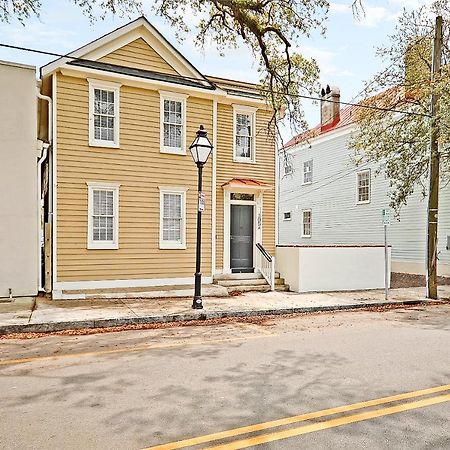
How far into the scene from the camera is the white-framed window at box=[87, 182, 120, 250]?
12.1 meters

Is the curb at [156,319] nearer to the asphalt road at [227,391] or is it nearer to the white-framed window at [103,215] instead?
the asphalt road at [227,391]

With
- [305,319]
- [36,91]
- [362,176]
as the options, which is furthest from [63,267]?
[362,176]

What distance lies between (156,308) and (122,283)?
8.30 ft

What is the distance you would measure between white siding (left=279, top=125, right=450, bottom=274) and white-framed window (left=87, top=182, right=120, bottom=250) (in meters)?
8.08

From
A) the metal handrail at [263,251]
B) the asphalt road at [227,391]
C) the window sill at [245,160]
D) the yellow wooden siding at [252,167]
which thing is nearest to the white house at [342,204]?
the yellow wooden siding at [252,167]

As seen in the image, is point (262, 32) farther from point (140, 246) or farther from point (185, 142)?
point (140, 246)

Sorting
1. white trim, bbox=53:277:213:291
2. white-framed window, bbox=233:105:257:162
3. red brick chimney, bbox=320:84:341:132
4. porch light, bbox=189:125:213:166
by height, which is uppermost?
red brick chimney, bbox=320:84:341:132

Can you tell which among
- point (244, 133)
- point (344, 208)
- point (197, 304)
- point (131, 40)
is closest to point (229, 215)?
point (244, 133)

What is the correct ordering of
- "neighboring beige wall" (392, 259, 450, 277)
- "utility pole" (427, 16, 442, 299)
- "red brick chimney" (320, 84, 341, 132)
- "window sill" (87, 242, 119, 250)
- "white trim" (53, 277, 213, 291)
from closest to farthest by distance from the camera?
1. "white trim" (53, 277, 213, 291)
2. "window sill" (87, 242, 119, 250)
3. "utility pole" (427, 16, 442, 299)
4. "neighboring beige wall" (392, 259, 450, 277)
5. "red brick chimney" (320, 84, 341, 132)

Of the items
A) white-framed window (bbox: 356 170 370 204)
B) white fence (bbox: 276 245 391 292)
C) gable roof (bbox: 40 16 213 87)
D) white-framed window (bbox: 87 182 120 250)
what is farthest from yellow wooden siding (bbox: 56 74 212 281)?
white-framed window (bbox: 356 170 370 204)

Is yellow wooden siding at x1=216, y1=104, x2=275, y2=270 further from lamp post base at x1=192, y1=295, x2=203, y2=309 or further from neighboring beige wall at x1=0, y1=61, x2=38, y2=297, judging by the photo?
neighboring beige wall at x1=0, y1=61, x2=38, y2=297

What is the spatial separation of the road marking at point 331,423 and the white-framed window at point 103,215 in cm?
935

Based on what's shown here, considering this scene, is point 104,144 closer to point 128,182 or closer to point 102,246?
point 128,182

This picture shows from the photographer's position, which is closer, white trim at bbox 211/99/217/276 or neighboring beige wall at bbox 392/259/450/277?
white trim at bbox 211/99/217/276
